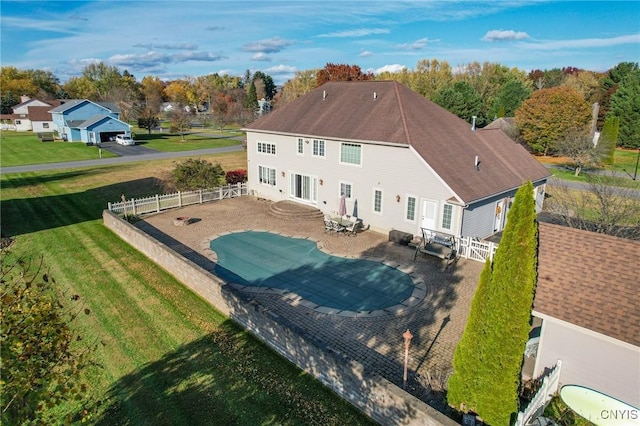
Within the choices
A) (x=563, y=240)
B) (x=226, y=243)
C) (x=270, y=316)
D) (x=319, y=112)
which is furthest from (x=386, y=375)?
(x=319, y=112)

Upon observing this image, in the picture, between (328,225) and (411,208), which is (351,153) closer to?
(328,225)

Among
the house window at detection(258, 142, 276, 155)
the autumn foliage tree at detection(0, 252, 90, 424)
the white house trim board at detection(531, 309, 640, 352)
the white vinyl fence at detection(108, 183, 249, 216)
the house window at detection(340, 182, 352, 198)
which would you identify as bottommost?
the white vinyl fence at detection(108, 183, 249, 216)

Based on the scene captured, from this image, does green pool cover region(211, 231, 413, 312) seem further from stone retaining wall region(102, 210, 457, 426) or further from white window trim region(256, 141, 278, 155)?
white window trim region(256, 141, 278, 155)

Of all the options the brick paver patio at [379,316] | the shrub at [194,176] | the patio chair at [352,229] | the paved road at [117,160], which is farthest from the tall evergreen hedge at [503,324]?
the paved road at [117,160]

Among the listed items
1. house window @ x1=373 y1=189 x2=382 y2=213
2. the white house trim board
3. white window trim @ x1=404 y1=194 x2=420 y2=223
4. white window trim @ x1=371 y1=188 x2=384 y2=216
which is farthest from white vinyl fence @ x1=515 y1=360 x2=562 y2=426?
house window @ x1=373 y1=189 x2=382 y2=213

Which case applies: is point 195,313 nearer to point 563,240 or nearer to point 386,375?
point 386,375

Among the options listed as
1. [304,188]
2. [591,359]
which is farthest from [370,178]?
[591,359]
